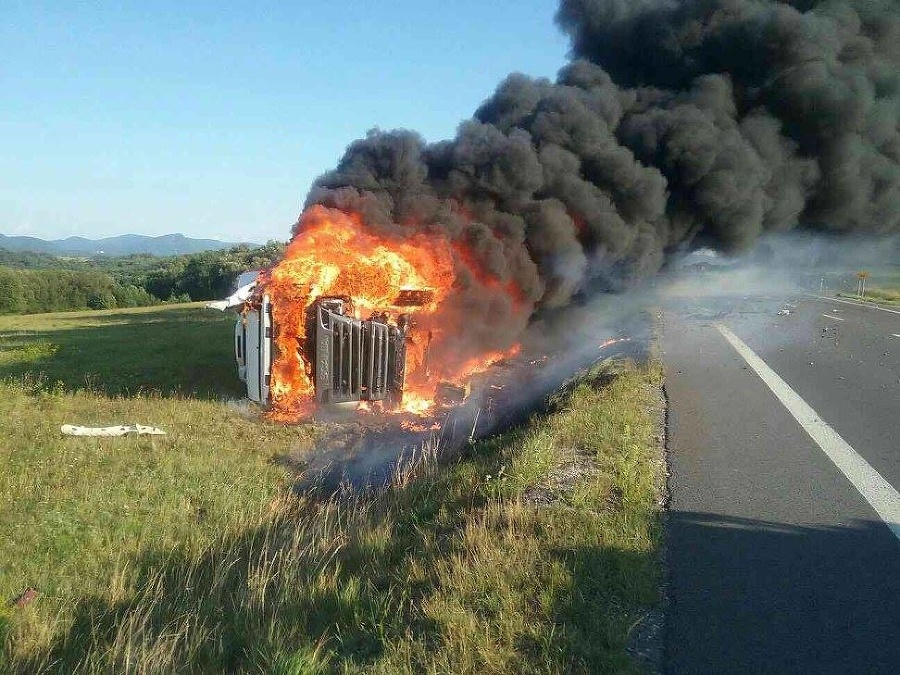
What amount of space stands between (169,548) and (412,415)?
4.89 meters

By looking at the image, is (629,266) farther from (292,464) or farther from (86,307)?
(86,307)

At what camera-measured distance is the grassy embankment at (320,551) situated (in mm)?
3906

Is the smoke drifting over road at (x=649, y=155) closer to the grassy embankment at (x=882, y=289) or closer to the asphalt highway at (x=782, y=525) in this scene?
the asphalt highway at (x=782, y=525)

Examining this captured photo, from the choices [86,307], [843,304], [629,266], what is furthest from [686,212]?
[86,307]

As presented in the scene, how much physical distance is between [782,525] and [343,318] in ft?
21.0

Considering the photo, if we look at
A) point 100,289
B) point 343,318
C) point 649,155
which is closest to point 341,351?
point 343,318

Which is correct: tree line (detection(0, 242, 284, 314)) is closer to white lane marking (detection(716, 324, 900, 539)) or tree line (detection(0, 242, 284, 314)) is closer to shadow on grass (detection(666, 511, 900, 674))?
white lane marking (detection(716, 324, 900, 539))

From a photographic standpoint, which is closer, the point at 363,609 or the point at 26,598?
the point at 363,609

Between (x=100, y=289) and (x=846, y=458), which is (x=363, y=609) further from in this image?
(x=100, y=289)

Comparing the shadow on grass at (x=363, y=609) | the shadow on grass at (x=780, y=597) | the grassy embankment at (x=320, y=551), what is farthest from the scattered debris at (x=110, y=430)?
the shadow on grass at (x=780, y=597)

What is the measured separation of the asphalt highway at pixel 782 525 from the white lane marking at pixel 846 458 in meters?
0.02

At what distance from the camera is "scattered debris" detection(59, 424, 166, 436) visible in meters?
9.66

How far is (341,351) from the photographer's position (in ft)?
32.2

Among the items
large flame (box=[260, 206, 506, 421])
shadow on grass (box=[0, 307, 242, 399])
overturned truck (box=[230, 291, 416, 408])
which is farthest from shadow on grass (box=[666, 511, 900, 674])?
shadow on grass (box=[0, 307, 242, 399])
